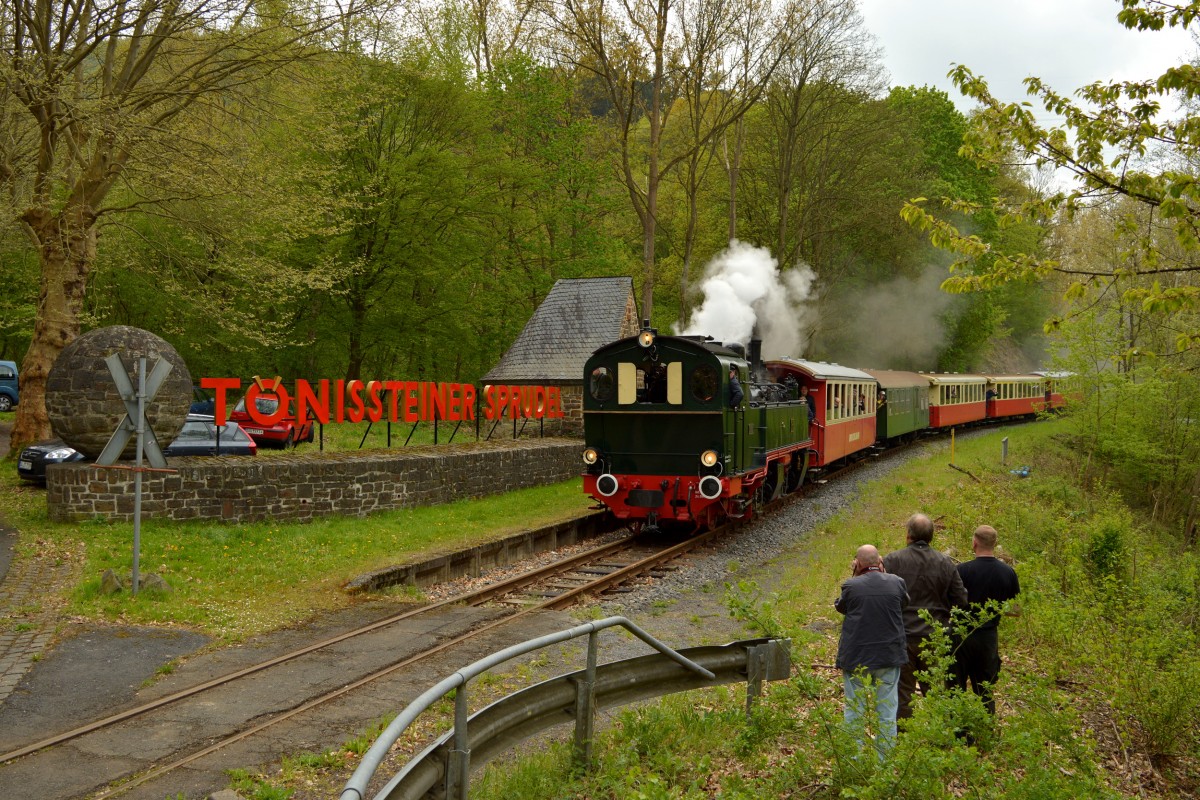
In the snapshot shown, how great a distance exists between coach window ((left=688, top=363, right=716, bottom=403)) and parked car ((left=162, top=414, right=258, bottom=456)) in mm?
9598

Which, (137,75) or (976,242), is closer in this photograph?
(976,242)

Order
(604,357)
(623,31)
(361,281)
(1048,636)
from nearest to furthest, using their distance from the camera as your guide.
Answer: (1048,636) < (604,357) < (623,31) < (361,281)

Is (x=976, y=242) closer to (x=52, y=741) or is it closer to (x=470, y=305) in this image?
(x=52, y=741)

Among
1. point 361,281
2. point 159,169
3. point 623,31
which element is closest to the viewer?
point 159,169

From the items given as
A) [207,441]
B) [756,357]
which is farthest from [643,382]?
[207,441]

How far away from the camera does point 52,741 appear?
632 cm

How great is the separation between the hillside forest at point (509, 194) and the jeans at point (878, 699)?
11.6 feet

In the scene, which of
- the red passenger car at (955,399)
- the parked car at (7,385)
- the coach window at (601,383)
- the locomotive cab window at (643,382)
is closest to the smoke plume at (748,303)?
the locomotive cab window at (643,382)

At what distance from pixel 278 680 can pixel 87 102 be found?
41.4 ft

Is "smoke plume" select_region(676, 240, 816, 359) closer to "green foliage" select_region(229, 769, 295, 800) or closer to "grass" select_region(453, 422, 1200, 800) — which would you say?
"grass" select_region(453, 422, 1200, 800)

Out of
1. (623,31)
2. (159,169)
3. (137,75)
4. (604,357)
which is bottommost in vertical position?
(604,357)

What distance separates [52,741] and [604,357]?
1005 cm

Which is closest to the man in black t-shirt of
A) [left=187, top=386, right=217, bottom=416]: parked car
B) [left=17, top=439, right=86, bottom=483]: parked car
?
[left=17, top=439, right=86, bottom=483]: parked car

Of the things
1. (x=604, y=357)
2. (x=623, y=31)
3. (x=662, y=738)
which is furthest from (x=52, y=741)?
(x=623, y=31)
